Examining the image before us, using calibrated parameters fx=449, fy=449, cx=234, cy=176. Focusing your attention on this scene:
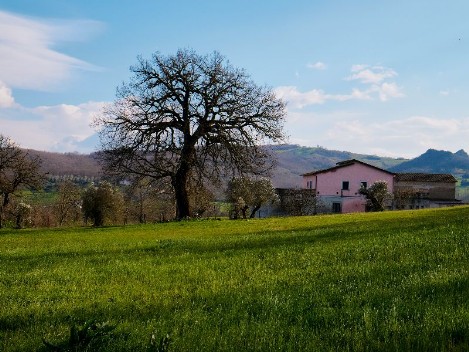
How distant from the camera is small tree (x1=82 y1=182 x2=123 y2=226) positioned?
5856 cm

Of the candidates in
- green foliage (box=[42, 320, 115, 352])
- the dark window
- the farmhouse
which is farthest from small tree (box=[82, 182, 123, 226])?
green foliage (box=[42, 320, 115, 352])

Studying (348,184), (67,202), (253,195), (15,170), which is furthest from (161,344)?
(348,184)

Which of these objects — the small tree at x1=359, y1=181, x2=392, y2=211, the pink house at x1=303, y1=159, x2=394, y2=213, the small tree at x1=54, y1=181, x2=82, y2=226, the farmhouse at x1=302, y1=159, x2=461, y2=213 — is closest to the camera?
the small tree at x1=359, y1=181, x2=392, y2=211

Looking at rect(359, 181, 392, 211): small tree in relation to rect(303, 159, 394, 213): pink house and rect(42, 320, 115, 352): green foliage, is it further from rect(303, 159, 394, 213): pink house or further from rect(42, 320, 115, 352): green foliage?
rect(42, 320, 115, 352): green foliage

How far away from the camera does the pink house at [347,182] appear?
8406 cm

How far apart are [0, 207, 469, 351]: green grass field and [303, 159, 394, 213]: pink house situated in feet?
240

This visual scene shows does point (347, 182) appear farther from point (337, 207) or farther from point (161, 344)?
point (161, 344)

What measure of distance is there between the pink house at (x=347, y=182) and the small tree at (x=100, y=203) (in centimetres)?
4002

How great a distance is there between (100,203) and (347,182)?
4730cm

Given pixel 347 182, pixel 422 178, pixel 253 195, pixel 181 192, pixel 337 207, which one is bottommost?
pixel 337 207

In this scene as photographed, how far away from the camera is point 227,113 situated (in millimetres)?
39656

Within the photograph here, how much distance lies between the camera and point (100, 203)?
2303 inches

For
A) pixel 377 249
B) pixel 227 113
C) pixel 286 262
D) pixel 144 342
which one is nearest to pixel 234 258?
pixel 286 262

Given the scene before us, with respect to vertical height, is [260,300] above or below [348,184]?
below
